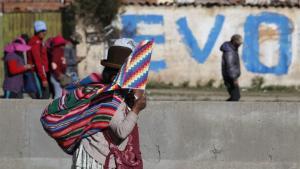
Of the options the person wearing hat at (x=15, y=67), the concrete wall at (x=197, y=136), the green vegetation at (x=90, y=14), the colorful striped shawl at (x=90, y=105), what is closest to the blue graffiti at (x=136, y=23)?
the green vegetation at (x=90, y=14)

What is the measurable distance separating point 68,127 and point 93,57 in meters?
18.1

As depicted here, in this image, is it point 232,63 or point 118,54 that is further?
point 232,63

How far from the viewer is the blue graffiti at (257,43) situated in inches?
914

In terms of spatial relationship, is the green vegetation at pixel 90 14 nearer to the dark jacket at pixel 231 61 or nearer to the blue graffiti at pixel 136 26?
the blue graffiti at pixel 136 26

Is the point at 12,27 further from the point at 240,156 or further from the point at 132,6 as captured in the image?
the point at 240,156

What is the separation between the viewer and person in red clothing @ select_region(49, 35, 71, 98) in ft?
43.0

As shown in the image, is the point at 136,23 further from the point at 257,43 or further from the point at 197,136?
the point at 197,136

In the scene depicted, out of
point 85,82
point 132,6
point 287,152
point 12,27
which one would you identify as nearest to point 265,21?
point 132,6

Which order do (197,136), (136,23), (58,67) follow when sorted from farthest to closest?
(136,23)
(58,67)
(197,136)

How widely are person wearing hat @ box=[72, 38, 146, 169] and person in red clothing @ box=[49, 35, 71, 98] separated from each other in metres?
8.15

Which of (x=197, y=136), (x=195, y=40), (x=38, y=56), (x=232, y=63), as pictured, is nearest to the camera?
(x=197, y=136)

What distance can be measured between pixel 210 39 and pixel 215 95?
3.01m

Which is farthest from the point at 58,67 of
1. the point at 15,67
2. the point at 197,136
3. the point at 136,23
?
the point at 136,23

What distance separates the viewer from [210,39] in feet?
75.9
